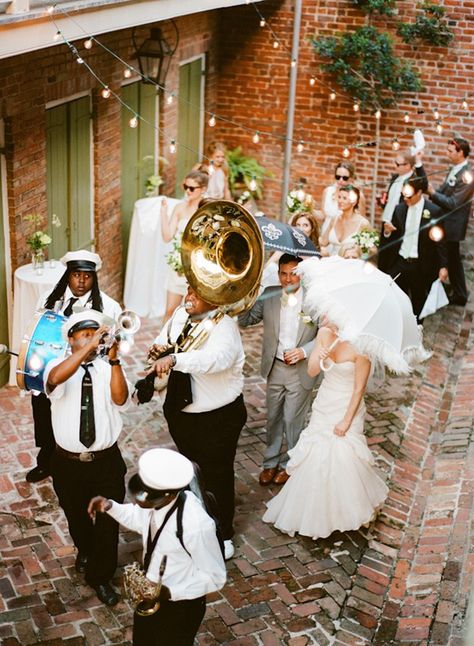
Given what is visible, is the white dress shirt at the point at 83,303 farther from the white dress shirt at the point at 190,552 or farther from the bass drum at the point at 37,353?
the white dress shirt at the point at 190,552

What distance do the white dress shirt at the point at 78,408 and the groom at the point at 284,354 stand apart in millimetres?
1743

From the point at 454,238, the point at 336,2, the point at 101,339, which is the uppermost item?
the point at 336,2

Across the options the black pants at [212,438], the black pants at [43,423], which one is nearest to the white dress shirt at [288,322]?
the black pants at [212,438]

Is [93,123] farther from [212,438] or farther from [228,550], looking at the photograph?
[228,550]

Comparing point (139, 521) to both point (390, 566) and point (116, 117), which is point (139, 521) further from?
point (116, 117)

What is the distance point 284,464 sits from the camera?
7.54 m

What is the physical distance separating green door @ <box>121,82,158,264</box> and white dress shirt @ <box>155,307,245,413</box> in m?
5.06

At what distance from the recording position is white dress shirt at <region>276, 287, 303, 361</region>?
276 inches

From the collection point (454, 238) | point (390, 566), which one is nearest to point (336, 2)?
point (454, 238)

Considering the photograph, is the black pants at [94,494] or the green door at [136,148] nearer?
the black pants at [94,494]

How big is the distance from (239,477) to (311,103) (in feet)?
24.3

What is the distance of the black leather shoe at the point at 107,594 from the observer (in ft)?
19.3

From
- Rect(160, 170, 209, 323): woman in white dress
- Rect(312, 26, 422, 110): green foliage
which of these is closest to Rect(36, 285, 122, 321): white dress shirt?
Rect(160, 170, 209, 323): woman in white dress

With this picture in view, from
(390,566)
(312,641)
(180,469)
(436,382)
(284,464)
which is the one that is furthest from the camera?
(436,382)
